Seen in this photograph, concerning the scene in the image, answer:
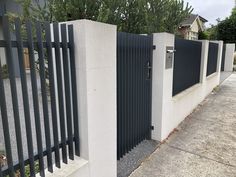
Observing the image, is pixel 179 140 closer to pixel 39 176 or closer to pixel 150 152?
pixel 150 152

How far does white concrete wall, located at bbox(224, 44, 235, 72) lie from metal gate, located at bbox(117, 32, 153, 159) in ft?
43.8

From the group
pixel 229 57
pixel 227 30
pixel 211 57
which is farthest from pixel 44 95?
pixel 227 30

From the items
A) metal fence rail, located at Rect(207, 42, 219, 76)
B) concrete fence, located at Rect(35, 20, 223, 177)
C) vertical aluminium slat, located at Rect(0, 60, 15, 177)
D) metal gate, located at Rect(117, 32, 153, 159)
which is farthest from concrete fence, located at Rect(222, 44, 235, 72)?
vertical aluminium slat, located at Rect(0, 60, 15, 177)

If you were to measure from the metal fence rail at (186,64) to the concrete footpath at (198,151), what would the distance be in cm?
92

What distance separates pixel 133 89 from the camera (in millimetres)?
3270

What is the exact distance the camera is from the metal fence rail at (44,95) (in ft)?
5.35

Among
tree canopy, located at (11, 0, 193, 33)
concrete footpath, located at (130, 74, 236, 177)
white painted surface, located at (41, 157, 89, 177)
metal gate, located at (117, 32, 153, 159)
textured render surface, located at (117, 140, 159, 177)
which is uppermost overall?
tree canopy, located at (11, 0, 193, 33)

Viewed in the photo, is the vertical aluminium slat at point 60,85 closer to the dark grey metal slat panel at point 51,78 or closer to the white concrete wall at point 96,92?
the dark grey metal slat panel at point 51,78

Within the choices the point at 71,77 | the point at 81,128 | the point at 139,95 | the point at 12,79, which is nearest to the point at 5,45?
the point at 12,79

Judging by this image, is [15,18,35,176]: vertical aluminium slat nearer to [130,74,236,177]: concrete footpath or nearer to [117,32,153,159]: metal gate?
[117,32,153,159]: metal gate

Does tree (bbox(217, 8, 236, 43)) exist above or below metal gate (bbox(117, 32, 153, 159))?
above

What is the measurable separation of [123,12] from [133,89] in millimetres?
4496

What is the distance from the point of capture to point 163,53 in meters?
3.61

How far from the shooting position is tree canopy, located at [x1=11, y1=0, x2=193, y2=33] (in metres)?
5.77
